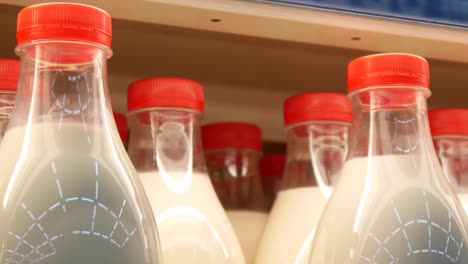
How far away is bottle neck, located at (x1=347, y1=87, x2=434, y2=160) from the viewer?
0.72 m

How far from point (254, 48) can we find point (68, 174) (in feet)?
1.66

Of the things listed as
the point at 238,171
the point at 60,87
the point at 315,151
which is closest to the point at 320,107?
the point at 315,151

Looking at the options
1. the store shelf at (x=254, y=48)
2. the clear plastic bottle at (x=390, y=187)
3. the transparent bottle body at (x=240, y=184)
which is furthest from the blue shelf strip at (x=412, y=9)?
the transparent bottle body at (x=240, y=184)

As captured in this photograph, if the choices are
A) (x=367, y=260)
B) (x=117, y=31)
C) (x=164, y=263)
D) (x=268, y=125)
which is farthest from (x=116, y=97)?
(x=367, y=260)

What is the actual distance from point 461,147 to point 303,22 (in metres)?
0.24

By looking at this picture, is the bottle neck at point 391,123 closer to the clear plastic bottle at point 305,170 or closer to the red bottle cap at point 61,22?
the clear plastic bottle at point 305,170

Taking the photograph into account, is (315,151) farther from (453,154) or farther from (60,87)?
(60,87)

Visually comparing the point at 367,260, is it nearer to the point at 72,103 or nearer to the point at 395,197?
the point at 395,197

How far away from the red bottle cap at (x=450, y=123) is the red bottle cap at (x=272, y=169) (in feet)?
0.77

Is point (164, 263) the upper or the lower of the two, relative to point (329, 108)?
lower

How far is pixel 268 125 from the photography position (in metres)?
1.19

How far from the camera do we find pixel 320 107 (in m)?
0.89

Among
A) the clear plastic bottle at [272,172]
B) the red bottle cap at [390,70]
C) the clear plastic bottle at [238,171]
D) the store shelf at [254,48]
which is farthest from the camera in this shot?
the clear plastic bottle at [272,172]

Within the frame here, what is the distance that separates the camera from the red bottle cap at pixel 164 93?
31.1 inches
